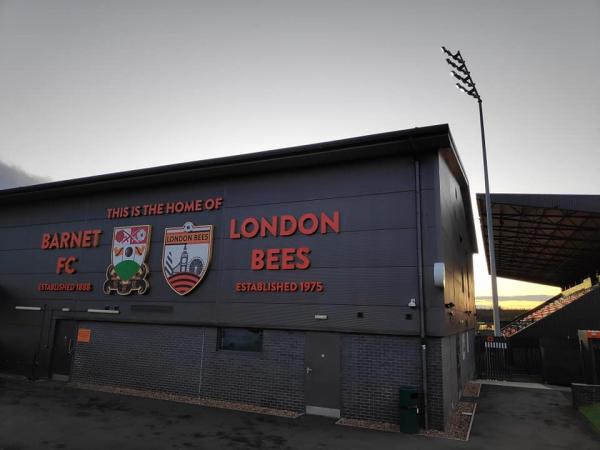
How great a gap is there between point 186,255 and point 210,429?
6.98 m

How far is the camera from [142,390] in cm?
1587

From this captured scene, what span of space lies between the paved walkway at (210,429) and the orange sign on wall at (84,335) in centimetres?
293

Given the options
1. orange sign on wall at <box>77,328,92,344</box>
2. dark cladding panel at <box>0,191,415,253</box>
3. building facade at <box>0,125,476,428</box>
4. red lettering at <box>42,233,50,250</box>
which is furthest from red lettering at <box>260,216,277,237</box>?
red lettering at <box>42,233,50,250</box>

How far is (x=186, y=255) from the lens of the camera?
16219 millimetres

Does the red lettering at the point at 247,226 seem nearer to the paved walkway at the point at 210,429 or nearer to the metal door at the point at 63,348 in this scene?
the paved walkway at the point at 210,429

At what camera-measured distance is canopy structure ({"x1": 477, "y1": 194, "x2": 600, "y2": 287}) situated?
20.0 metres

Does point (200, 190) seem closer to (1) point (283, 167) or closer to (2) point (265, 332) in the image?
(1) point (283, 167)

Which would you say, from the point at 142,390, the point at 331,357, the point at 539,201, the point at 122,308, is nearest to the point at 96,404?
the point at 142,390

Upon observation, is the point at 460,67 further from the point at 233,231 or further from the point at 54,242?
the point at 54,242

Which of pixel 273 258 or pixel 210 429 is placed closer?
pixel 210 429

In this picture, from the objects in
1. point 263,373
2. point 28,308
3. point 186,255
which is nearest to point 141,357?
point 186,255

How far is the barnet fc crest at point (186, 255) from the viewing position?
15773 mm

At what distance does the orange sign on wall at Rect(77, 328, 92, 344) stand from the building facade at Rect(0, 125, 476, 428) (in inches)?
1.7

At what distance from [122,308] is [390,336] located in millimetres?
11143
